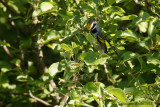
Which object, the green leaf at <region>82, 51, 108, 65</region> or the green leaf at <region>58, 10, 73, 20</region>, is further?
the green leaf at <region>58, 10, 73, 20</region>

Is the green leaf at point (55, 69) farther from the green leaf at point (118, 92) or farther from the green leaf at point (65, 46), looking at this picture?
the green leaf at point (118, 92)

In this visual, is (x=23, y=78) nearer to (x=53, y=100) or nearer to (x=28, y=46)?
(x=53, y=100)

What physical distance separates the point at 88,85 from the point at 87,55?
5.1 inches

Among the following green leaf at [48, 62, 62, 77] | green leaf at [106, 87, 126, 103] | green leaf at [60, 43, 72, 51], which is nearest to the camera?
green leaf at [106, 87, 126, 103]

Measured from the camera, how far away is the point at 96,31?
1262 millimetres

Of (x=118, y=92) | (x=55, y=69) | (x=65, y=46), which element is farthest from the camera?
(x=55, y=69)

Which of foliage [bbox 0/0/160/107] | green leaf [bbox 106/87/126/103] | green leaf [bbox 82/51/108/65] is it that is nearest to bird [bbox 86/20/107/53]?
foliage [bbox 0/0/160/107]

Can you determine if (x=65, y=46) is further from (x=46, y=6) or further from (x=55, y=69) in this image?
(x=46, y=6)

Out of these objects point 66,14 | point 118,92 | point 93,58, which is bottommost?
point 118,92

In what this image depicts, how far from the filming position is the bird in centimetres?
122

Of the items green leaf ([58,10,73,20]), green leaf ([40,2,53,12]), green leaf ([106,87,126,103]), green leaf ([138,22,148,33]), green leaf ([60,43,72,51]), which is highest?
green leaf ([40,2,53,12])

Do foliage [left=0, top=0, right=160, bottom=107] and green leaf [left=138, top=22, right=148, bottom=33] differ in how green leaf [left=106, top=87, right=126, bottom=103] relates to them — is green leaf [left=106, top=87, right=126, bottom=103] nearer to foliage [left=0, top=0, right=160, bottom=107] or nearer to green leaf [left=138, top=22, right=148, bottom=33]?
foliage [left=0, top=0, right=160, bottom=107]

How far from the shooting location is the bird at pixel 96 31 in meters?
1.22

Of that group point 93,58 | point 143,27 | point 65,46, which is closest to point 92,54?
point 93,58
